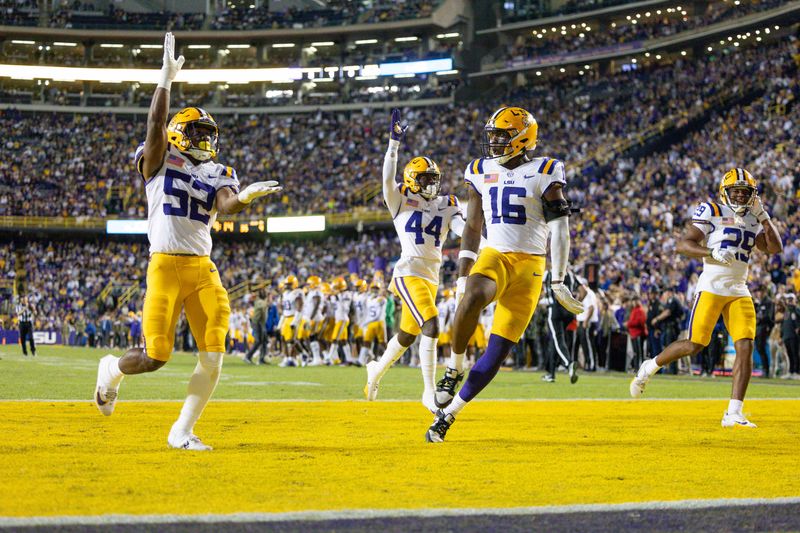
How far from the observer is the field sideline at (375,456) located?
4664 millimetres

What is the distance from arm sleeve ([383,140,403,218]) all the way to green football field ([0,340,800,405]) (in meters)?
2.71

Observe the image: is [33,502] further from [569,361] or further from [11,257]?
[11,257]

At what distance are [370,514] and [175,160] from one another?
3395 mm

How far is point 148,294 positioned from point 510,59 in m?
50.1

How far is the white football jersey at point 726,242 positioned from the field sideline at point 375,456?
4.24 feet

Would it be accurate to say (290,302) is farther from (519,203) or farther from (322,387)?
(519,203)

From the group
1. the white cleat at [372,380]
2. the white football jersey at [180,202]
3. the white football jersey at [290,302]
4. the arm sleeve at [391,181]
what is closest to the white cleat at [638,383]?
the white cleat at [372,380]

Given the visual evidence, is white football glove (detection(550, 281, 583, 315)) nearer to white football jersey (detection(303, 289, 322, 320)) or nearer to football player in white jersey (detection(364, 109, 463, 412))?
football player in white jersey (detection(364, 109, 463, 412))

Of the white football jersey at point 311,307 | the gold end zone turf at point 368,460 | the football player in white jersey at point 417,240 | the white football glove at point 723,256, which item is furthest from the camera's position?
the white football jersey at point 311,307

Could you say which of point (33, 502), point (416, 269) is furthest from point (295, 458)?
point (416, 269)

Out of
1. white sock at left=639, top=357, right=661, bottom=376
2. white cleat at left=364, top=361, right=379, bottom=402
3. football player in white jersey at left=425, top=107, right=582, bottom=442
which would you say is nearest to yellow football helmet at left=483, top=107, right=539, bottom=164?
football player in white jersey at left=425, top=107, right=582, bottom=442

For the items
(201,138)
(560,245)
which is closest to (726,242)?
(560,245)

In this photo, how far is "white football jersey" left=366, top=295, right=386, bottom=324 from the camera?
23.0 metres

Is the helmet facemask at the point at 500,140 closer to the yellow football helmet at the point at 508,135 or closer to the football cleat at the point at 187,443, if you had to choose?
the yellow football helmet at the point at 508,135
